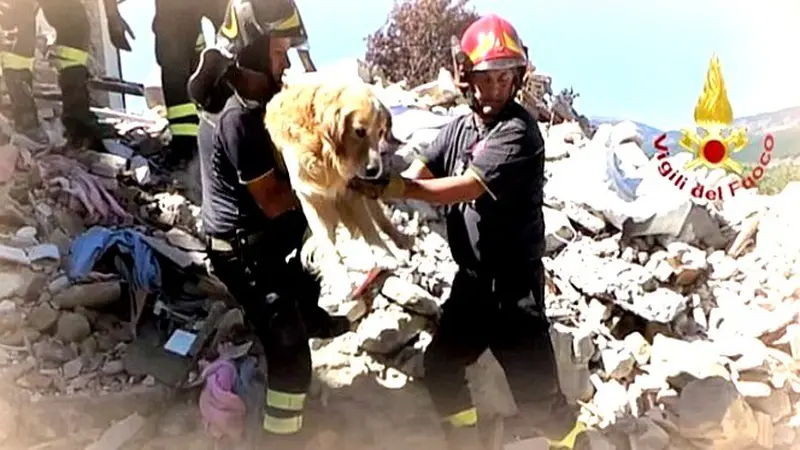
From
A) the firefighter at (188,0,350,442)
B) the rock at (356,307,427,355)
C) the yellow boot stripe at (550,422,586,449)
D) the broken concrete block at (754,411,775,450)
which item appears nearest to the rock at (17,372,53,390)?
the firefighter at (188,0,350,442)

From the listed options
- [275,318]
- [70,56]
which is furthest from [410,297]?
[70,56]

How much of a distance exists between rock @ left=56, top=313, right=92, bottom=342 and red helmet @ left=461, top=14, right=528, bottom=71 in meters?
0.89

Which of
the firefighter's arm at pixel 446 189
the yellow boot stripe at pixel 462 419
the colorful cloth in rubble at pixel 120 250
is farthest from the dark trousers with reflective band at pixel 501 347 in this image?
the colorful cloth in rubble at pixel 120 250

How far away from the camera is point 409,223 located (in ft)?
7.41

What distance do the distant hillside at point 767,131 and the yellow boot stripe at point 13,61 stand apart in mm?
1099

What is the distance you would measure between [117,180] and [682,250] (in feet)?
4.20

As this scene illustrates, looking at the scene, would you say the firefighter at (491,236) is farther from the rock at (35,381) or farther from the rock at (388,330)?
the rock at (35,381)

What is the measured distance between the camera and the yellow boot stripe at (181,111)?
A: 205 centimetres

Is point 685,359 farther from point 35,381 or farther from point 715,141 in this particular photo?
point 35,381

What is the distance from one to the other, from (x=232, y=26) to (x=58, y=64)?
570 mm

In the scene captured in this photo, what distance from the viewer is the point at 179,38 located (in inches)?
72.9

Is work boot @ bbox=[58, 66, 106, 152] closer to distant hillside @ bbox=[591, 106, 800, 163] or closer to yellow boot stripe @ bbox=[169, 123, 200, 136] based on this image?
yellow boot stripe @ bbox=[169, 123, 200, 136]

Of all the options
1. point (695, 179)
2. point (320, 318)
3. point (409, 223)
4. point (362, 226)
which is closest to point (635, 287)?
point (695, 179)

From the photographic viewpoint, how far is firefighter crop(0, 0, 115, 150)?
182 cm
